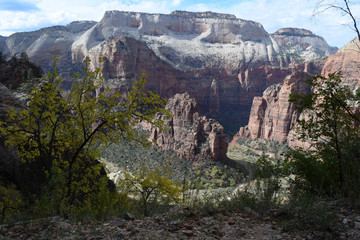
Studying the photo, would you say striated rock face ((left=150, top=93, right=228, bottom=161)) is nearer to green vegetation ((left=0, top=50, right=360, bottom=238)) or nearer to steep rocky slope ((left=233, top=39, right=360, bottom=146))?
steep rocky slope ((left=233, top=39, right=360, bottom=146))

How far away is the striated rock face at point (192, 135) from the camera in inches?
Result: 2068

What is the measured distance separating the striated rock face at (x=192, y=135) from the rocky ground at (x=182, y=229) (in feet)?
142

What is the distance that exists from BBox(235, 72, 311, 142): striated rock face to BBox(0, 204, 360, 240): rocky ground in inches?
2591

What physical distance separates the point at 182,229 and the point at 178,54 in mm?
154260

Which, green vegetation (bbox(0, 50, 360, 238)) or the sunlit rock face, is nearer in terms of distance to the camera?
green vegetation (bbox(0, 50, 360, 238))

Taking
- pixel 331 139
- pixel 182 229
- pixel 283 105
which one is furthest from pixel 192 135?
pixel 182 229

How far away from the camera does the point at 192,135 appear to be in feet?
182

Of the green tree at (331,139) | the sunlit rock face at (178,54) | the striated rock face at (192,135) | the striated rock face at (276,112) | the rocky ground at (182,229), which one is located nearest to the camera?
the rocky ground at (182,229)

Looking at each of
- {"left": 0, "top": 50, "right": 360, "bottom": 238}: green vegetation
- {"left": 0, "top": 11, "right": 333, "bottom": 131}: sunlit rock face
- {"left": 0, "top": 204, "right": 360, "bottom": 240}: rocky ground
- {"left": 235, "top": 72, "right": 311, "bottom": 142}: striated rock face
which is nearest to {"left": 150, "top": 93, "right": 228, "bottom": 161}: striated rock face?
{"left": 235, "top": 72, "right": 311, "bottom": 142}: striated rock face

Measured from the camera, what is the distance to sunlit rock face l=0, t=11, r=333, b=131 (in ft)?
324

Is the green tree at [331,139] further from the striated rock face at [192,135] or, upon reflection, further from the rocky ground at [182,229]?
the striated rock face at [192,135]

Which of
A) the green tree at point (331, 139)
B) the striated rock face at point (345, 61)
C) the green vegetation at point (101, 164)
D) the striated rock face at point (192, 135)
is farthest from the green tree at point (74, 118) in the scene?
the striated rock face at point (345, 61)

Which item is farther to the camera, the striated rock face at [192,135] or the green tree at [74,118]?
the striated rock face at [192,135]

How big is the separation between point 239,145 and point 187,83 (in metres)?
43.4
